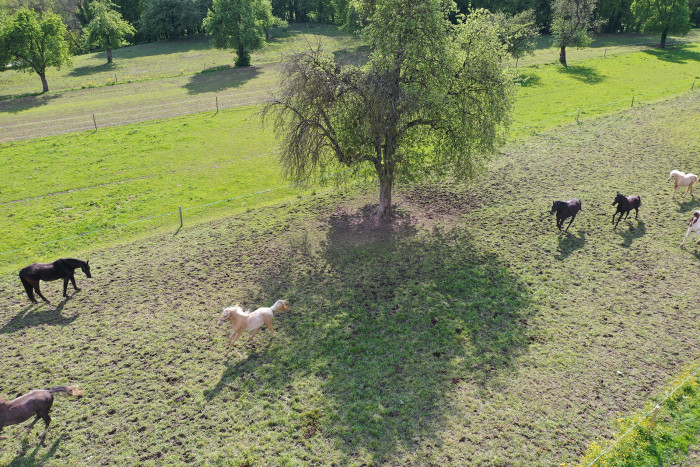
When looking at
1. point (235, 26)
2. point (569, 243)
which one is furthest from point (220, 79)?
point (569, 243)

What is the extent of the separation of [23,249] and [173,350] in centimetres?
1199

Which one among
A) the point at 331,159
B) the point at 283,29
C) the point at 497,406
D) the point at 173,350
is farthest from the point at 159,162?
the point at 283,29

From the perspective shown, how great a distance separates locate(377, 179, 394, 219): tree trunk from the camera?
2155 cm

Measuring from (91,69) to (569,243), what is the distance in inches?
2783

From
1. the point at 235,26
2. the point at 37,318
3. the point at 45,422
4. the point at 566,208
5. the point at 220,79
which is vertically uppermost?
the point at 235,26

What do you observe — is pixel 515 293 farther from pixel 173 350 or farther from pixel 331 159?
pixel 173 350

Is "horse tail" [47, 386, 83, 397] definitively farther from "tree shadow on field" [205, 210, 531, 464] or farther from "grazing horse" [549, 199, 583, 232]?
"grazing horse" [549, 199, 583, 232]

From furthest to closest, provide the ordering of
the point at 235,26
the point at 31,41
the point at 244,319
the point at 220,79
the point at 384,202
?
the point at 235,26
the point at 220,79
the point at 31,41
the point at 384,202
the point at 244,319

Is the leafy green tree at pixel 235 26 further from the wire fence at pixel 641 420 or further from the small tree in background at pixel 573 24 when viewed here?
the wire fence at pixel 641 420

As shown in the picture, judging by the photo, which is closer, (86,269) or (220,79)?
(86,269)

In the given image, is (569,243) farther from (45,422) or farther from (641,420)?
(45,422)

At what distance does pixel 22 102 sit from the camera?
156 ft

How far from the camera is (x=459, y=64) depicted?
19484mm

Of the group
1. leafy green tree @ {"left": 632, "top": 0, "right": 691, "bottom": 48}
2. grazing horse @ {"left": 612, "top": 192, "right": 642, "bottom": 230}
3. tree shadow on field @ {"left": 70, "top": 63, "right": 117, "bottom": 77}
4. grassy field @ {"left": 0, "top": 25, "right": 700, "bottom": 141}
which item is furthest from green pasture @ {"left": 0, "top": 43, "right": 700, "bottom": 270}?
tree shadow on field @ {"left": 70, "top": 63, "right": 117, "bottom": 77}
